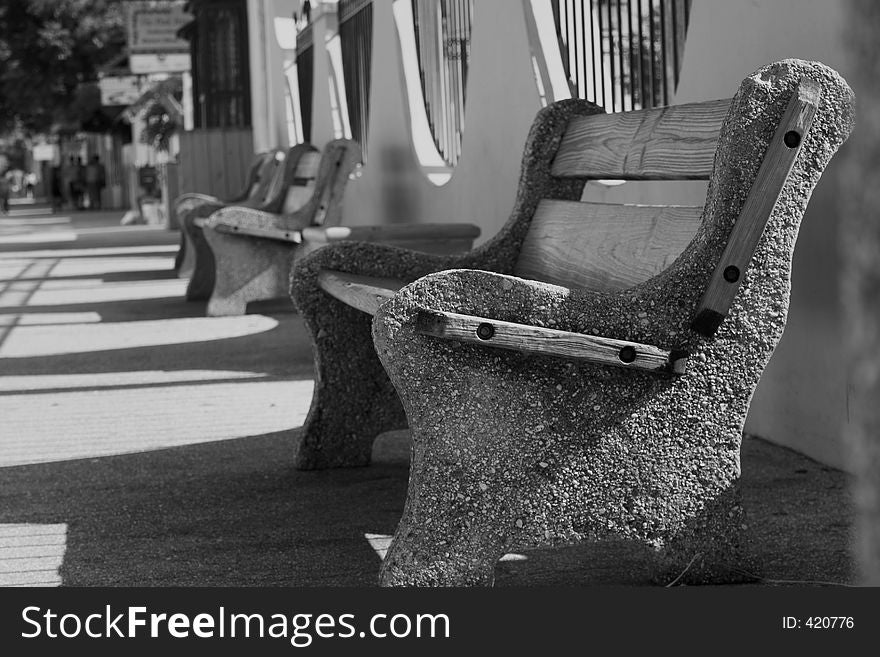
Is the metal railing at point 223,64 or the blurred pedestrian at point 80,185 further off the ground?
the metal railing at point 223,64

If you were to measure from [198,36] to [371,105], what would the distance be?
30.1ft

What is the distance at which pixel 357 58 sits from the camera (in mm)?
10562

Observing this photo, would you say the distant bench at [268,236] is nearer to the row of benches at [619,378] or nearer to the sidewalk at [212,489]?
the sidewalk at [212,489]

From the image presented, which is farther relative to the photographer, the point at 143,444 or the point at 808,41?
the point at 143,444

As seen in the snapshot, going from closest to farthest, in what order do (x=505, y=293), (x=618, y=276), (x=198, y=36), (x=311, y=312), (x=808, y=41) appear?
(x=505, y=293) → (x=618, y=276) → (x=808, y=41) → (x=311, y=312) → (x=198, y=36)

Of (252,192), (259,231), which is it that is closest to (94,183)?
(252,192)

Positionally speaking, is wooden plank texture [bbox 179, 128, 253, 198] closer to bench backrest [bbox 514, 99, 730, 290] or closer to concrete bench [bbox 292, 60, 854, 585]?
bench backrest [bbox 514, 99, 730, 290]

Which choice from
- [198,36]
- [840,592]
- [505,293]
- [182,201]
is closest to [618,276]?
[505,293]

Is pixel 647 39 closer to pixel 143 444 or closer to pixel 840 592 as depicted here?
pixel 143 444

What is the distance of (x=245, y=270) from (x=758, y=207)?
6.64 metres

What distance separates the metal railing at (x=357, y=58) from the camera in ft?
33.1

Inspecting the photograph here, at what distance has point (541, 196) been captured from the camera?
11.7 ft

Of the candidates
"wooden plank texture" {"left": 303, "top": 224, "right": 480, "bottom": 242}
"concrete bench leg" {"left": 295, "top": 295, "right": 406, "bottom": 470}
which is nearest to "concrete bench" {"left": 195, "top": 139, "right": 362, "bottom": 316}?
"wooden plank texture" {"left": 303, "top": 224, "right": 480, "bottom": 242}

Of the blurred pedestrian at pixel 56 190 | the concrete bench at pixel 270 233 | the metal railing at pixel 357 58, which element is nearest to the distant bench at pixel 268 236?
the concrete bench at pixel 270 233
